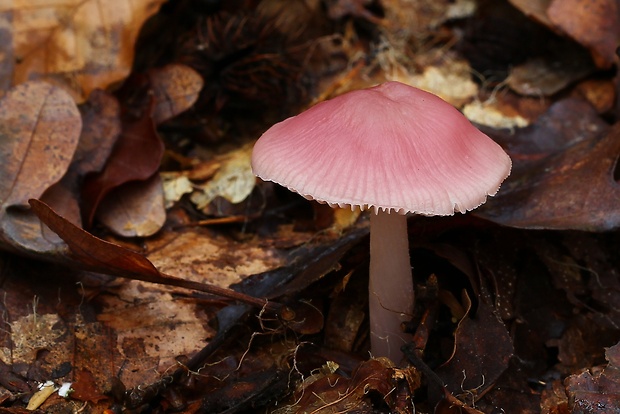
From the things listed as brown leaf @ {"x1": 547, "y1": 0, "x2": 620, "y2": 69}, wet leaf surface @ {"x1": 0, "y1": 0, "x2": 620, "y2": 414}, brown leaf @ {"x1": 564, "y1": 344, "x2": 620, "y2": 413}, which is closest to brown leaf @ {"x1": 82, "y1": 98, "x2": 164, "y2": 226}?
wet leaf surface @ {"x1": 0, "y1": 0, "x2": 620, "y2": 414}

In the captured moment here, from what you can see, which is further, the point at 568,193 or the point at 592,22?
the point at 592,22

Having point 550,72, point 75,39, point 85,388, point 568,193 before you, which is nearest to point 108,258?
point 85,388

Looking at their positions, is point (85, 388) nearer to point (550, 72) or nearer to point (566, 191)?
point (566, 191)

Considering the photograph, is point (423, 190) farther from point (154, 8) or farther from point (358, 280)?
point (154, 8)

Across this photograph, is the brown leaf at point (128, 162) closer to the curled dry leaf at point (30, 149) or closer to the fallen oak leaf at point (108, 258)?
the curled dry leaf at point (30, 149)

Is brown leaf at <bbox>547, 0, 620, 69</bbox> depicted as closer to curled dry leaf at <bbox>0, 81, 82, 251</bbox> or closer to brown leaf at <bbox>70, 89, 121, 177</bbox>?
brown leaf at <bbox>70, 89, 121, 177</bbox>

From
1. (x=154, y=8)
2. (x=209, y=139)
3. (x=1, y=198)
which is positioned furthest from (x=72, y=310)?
(x=154, y=8)
